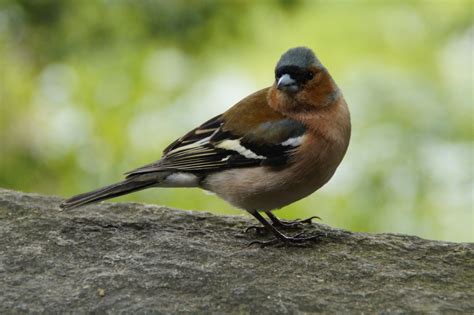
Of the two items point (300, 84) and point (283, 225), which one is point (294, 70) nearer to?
point (300, 84)

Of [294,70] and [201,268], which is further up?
[294,70]

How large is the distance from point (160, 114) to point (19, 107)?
1.14 m

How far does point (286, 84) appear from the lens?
163 inches

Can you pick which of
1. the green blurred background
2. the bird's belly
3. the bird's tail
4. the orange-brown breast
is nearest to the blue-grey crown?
the orange-brown breast

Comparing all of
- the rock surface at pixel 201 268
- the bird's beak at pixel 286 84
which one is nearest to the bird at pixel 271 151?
the bird's beak at pixel 286 84

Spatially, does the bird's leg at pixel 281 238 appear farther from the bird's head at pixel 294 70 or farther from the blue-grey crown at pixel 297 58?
the blue-grey crown at pixel 297 58

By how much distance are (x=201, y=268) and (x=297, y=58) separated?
1291 millimetres

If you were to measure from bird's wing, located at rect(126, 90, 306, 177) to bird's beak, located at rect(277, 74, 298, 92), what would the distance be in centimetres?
17

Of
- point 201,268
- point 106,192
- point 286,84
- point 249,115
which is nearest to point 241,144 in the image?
point 249,115

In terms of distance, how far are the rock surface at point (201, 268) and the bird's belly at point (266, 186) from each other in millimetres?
192

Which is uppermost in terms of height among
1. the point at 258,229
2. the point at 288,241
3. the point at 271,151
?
the point at 271,151

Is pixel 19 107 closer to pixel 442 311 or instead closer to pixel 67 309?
pixel 67 309

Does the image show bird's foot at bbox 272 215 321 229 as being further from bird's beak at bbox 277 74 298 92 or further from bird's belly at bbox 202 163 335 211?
bird's beak at bbox 277 74 298 92

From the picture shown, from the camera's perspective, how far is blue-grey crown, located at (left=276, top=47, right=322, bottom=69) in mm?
4145
